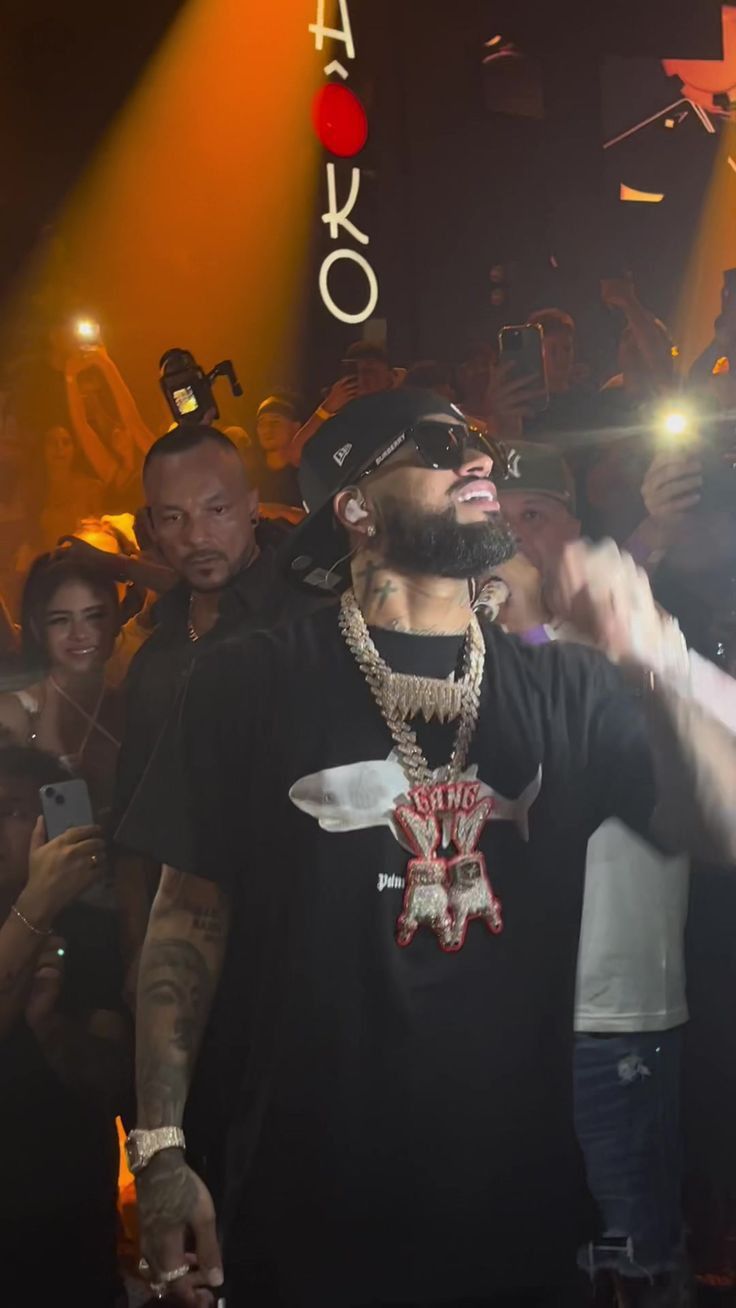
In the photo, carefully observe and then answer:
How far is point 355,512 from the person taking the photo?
7.84ft

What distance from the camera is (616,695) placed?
245cm

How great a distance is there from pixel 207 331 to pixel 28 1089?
142cm

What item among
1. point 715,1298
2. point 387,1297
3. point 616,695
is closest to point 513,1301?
point 387,1297

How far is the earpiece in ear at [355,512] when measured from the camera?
2387mm

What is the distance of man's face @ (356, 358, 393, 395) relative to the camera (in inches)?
99.5

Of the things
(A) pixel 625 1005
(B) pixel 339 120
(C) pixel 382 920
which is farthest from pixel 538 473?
(A) pixel 625 1005

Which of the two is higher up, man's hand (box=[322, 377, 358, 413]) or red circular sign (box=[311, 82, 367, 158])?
red circular sign (box=[311, 82, 367, 158])

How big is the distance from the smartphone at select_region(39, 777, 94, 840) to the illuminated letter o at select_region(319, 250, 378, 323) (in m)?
1.02

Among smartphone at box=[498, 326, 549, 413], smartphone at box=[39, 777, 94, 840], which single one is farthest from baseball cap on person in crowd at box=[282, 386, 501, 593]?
smartphone at box=[39, 777, 94, 840]

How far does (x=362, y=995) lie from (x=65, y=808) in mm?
617

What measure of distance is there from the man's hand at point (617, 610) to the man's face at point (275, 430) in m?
0.57

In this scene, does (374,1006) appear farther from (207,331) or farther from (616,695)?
(207,331)

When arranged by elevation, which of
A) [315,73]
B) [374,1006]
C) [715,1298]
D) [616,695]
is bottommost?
[715,1298]

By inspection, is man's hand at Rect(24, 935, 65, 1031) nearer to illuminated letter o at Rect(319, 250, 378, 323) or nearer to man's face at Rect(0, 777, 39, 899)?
man's face at Rect(0, 777, 39, 899)
